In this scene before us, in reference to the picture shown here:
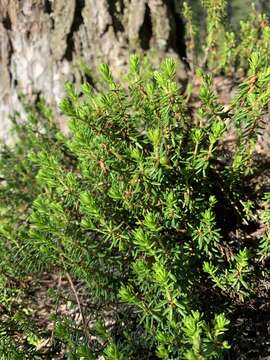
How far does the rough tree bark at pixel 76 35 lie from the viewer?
412 cm

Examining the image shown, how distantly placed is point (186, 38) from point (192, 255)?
276 cm

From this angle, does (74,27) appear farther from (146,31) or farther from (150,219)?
(150,219)

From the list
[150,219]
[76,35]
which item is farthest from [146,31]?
[150,219]

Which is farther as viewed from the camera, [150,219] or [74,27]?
[74,27]

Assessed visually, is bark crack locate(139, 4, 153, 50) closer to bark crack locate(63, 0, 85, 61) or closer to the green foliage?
bark crack locate(63, 0, 85, 61)

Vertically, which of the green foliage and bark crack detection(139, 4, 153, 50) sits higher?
bark crack detection(139, 4, 153, 50)

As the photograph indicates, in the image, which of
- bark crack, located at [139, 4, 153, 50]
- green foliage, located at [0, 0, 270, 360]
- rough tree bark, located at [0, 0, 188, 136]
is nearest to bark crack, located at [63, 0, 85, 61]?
rough tree bark, located at [0, 0, 188, 136]

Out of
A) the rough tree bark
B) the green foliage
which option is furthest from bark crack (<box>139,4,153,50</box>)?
the green foliage

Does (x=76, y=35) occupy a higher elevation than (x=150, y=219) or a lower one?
higher

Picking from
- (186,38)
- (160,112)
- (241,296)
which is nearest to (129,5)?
(186,38)

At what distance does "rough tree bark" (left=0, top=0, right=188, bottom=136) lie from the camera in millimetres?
4121

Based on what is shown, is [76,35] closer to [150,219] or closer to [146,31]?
[146,31]

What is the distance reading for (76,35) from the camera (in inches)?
165

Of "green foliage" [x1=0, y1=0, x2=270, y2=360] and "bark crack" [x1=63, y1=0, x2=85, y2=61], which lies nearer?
"green foliage" [x1=0, y1=0, x2=270, y2=360]
